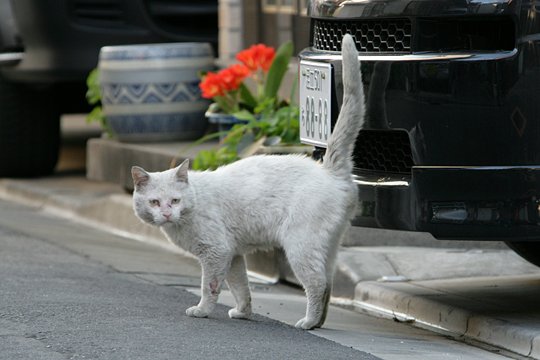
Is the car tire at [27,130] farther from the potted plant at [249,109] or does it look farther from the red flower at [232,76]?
the red flower at [232,76]

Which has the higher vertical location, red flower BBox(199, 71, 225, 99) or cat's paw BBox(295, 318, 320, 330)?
red flower BBox(199, 71, 225, 99)

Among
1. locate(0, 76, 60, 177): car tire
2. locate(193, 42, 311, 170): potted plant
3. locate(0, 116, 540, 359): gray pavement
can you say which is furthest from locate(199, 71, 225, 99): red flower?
locate(0, 76, 60, 177): car tire

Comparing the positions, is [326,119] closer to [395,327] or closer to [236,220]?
[236,220]

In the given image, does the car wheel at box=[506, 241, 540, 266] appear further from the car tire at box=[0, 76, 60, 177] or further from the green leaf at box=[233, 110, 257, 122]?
the car tire at box=[0, 76, 60, 177]

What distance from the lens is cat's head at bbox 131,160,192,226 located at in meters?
5.33

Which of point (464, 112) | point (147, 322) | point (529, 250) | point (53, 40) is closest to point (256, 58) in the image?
point (53, 40)

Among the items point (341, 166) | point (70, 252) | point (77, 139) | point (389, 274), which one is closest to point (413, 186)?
point (341, 166)

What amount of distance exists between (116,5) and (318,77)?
4.34m

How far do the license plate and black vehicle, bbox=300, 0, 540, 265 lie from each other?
1.23 feet

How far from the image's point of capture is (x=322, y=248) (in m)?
5.18

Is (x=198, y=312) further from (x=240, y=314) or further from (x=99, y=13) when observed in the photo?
(x=99, y=13)

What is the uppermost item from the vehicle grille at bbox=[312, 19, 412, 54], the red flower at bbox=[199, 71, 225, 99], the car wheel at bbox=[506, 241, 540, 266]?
the vehicle grille at bbox=[312, 19, 412, 54]

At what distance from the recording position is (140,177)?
540cm

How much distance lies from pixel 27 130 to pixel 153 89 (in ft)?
5.02
